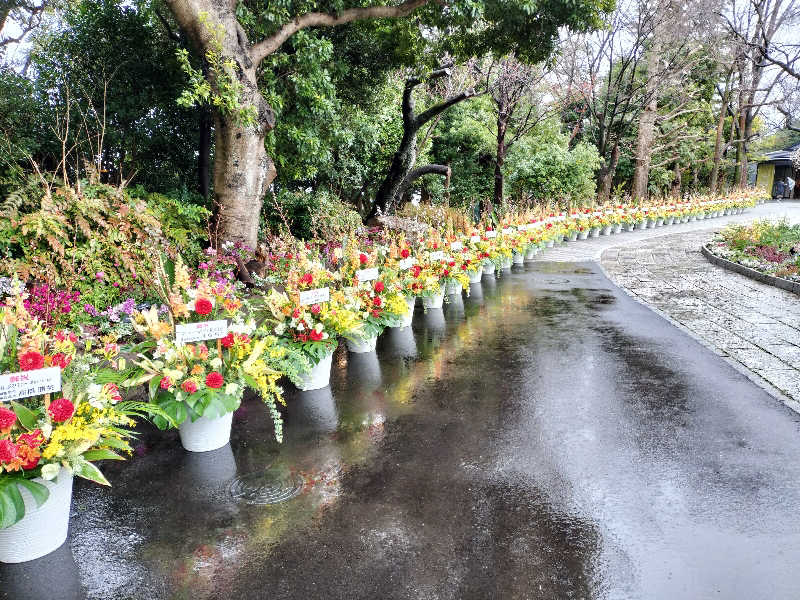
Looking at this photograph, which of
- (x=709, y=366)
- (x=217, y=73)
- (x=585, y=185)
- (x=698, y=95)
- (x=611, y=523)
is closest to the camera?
(x=611, y=523)

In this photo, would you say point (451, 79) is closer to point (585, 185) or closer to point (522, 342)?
point (585, 185)

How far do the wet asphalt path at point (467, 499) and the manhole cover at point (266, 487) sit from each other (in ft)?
0.04

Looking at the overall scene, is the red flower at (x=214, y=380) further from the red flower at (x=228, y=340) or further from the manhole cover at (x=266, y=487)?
the manhole cover at (x=266, y=487)

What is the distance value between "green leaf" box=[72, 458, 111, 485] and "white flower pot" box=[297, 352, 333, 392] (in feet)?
6.40

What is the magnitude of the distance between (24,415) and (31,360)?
248 millimetres

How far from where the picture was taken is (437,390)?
4.50m

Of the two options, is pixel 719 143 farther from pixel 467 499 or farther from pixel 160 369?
pixel 160 369

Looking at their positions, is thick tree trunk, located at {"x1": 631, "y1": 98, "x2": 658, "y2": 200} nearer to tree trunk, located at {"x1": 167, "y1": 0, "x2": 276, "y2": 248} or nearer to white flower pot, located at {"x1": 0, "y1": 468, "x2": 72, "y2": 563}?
tree trunk, located at {"x1": 167, "y1": 0, "x2": 276, "y2": 248}

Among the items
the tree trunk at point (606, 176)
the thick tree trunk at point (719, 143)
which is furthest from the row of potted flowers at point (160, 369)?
the thick tree trunk at point (719, 143)

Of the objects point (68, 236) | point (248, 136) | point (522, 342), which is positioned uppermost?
point (248, 136)

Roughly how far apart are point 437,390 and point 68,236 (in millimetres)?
4250

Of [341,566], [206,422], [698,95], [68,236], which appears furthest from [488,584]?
[698,95]

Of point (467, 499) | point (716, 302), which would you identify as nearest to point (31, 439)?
point (467, 499)

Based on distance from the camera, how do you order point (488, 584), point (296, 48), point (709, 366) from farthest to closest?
point (296, 48), point (709, 366), point (488, 584)
